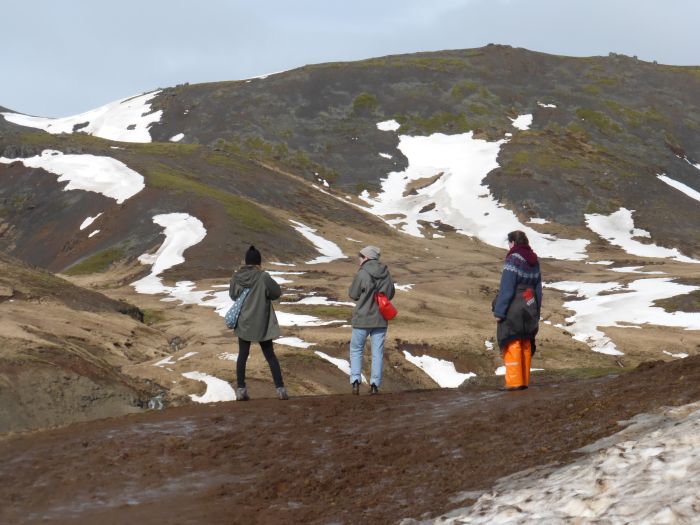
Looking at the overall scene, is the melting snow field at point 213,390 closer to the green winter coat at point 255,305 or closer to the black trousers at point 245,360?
the black trousers at point 245,360

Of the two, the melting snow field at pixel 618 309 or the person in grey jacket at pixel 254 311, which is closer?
the person in grey jacket at pixel 254 311

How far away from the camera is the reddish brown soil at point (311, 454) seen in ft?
31.7

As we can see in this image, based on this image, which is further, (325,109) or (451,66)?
(451,66)

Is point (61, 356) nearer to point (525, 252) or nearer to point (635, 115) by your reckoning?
point (525, 252)

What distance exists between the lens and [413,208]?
9400cm

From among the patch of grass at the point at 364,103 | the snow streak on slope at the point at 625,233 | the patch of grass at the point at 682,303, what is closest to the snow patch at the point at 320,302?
the patch of grass at the point at 682,303

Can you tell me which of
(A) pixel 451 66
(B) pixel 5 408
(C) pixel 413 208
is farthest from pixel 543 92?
(B) pixel 5 408

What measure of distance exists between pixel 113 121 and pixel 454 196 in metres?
54.4

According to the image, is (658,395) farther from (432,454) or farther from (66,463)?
(66,463)

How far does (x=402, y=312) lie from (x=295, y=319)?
233 inches

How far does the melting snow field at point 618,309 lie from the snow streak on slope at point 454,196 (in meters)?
24.0

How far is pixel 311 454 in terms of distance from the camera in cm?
1188

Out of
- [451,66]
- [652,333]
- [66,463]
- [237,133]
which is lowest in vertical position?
[652,333]

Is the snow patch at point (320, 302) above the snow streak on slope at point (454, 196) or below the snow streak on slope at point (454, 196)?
below
